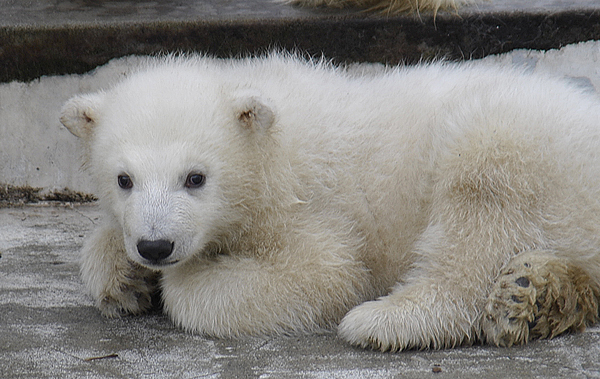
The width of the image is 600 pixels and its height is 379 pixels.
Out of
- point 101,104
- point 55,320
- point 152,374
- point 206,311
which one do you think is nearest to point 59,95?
point 101,104

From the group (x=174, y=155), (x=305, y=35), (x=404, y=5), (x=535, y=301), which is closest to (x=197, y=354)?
(x=174, y=155)

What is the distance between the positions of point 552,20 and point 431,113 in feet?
5.80

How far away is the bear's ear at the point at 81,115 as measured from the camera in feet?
11.3

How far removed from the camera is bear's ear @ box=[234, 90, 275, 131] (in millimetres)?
3230

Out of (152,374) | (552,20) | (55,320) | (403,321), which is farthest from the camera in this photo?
(552,20)

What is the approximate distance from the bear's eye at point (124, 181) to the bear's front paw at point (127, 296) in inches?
20.3

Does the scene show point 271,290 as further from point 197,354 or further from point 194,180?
point 194,180

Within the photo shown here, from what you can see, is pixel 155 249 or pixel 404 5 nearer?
pixel 155 249

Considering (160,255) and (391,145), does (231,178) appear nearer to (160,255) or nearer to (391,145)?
(160,255)

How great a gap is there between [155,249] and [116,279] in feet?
2.14

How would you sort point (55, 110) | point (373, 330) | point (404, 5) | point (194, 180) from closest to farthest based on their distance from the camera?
1. point (373, 330)
2. point (194, 180)
3. point (404, 5)
4. point (55, 110)

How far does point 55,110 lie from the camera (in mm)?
5020

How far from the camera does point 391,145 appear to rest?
3.49m

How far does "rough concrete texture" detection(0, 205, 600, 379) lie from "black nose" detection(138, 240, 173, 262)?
410 mm
